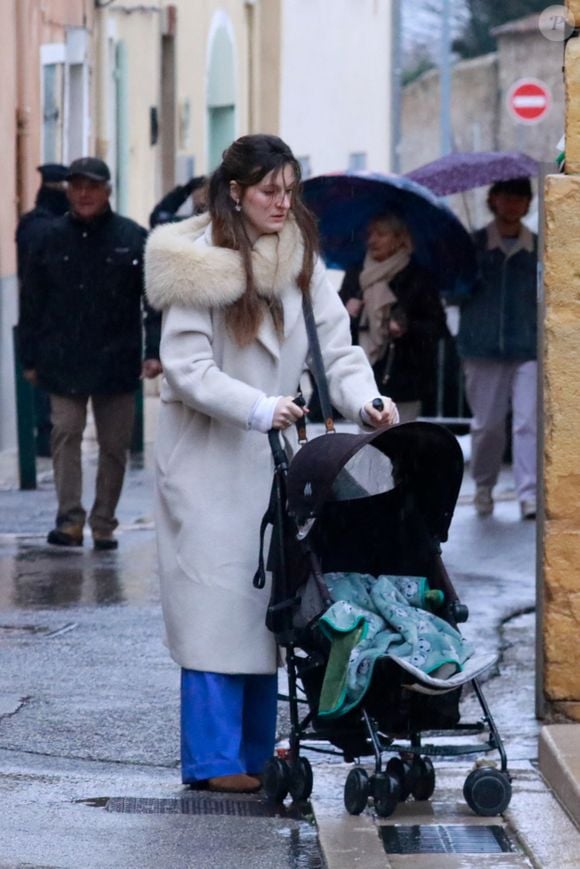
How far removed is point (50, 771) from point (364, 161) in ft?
86.3

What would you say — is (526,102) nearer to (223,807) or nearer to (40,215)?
(40,215)

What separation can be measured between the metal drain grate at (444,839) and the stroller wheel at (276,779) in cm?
34

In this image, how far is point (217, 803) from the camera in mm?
5996

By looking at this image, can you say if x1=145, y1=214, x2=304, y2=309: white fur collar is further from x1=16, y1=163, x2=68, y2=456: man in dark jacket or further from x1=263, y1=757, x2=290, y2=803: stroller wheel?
x1=16, y1=163, x2=68, y2=456: man in dark jacket

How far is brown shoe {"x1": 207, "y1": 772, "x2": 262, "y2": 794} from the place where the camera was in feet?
20.0

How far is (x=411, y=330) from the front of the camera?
11.0m

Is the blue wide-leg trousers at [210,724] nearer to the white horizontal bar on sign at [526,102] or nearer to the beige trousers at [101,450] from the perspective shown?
the beige trousers at [101,450]

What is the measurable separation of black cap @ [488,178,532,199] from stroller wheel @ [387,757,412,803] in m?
6.51

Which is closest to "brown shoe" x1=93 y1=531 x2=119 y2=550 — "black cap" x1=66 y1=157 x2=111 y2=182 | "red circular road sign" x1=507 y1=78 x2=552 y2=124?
"black cap" x1=66 y1=157 x2=111 y2=182

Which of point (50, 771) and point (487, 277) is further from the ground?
point (487, 277)

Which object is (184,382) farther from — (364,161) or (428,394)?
(364,161)

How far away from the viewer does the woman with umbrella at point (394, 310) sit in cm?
1092

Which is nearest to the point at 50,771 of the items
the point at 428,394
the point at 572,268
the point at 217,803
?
the point at 217,803

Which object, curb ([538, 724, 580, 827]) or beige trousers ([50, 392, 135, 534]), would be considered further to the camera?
beige trousers ([50, 392, 135, 534])
